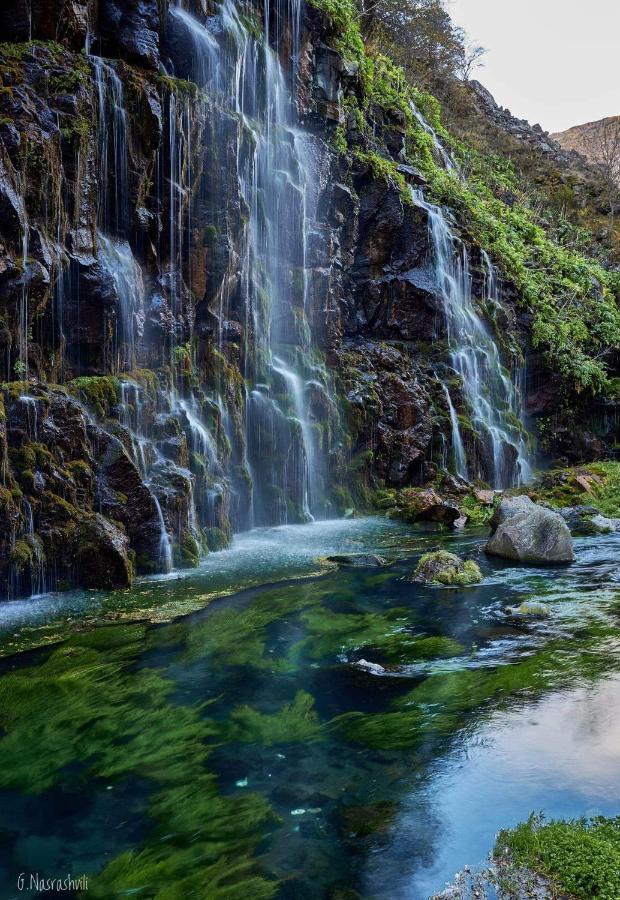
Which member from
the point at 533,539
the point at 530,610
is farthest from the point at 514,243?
the point at 530,610

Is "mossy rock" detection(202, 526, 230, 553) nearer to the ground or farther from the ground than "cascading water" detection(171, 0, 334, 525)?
nearer to the ground

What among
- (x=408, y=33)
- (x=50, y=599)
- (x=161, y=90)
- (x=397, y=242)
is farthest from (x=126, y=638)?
(x=408, y=33)

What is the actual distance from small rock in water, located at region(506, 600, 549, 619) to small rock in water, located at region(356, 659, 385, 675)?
8.66 ft

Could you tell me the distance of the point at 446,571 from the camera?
36.7ft

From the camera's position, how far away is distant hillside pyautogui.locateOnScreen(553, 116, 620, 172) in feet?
185

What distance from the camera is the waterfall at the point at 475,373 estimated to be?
2328 centimetres

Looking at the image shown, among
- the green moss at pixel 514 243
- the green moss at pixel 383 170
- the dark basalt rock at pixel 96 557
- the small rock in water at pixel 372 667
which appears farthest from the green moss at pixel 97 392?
the green moss at pixel 383 170

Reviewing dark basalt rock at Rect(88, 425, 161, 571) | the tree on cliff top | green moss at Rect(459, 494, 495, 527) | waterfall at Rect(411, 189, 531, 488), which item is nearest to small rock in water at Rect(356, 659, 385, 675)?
dark basalt rock at Rect(88, 425, 161, 571)

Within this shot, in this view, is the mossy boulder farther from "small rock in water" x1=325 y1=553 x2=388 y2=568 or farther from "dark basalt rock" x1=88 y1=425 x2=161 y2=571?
"dark basalt rock" x1=88 y1=425 x2=161 y2=571

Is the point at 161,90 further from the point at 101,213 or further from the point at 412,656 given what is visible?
the point at 412,656

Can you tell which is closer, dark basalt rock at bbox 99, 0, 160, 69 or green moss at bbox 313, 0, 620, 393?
dark basalt rock at bbox 99, 0, 160, 69

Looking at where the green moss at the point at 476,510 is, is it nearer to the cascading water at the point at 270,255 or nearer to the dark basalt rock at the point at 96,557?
the cascading water at the point at 270,255

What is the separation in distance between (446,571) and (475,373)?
47.9 ft

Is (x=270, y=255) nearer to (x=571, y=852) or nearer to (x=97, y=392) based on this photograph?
(x=97, y=392)
